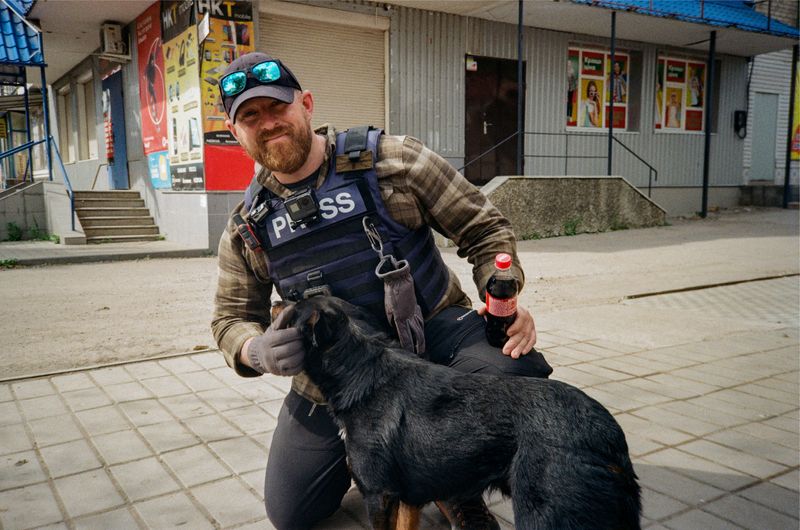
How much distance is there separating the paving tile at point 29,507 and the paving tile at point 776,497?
3.08 m

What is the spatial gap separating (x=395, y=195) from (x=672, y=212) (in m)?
17.5

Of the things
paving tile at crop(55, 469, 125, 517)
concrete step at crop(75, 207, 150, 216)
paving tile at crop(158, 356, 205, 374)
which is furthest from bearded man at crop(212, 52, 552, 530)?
concrete step at crop(75, 207, 150, 216)

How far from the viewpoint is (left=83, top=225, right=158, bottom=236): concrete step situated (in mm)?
12219

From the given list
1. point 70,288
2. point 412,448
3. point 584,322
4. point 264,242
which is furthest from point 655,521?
point 70,288

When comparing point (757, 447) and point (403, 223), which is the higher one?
point (403, 223)

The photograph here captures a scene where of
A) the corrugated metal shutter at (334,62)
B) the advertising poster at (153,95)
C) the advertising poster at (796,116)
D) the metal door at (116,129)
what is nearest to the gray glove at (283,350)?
the corrugated metal shutter at (334,62)

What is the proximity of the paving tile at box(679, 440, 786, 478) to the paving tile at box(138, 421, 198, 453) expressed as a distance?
2.71 meters

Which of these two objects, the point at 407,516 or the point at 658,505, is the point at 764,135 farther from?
the point at 407,516

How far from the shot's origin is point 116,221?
12.9 metres

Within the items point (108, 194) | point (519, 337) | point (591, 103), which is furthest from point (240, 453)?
point (591, 103)

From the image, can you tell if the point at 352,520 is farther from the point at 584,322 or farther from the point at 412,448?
the point at 584,322

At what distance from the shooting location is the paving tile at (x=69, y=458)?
3000mm

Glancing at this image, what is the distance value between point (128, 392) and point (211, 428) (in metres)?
0.95

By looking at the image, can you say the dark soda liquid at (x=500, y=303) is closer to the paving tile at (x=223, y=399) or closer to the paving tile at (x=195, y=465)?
the paving tile at (x=195, y=465)
